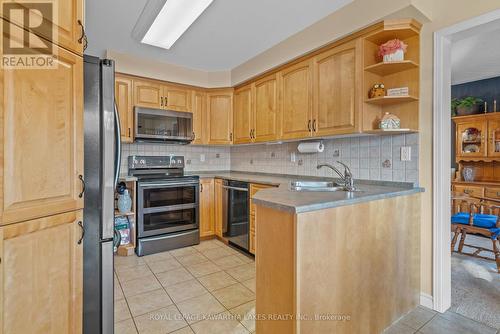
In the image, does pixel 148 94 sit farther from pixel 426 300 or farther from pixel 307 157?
pixel 426 300

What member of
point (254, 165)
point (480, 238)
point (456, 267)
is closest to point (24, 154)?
point (254, 165)

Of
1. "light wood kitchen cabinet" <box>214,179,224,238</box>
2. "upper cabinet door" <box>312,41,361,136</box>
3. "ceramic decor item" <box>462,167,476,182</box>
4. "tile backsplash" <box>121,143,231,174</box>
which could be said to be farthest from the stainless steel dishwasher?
"ceramic decor item" <box>462,167,476,182</box>

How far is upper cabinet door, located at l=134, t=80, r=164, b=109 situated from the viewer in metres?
3.40

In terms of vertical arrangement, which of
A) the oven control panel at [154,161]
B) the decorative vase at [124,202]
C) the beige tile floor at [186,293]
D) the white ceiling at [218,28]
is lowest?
the beige tile floor at [186,293]

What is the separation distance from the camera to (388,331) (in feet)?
5.74

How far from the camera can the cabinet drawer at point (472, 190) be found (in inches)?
161

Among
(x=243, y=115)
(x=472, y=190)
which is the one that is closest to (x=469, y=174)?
(x=472, y=190)

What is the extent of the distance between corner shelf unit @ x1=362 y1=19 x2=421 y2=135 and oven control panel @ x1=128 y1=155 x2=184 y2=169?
9.03ft

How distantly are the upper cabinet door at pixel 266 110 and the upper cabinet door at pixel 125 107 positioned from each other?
161 cm

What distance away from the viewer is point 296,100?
2793mm

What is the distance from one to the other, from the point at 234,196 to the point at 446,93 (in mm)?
2364

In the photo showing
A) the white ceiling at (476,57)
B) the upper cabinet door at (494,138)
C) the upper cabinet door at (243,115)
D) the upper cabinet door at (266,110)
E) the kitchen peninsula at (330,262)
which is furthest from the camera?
the upper cabinet door at (494,138)
